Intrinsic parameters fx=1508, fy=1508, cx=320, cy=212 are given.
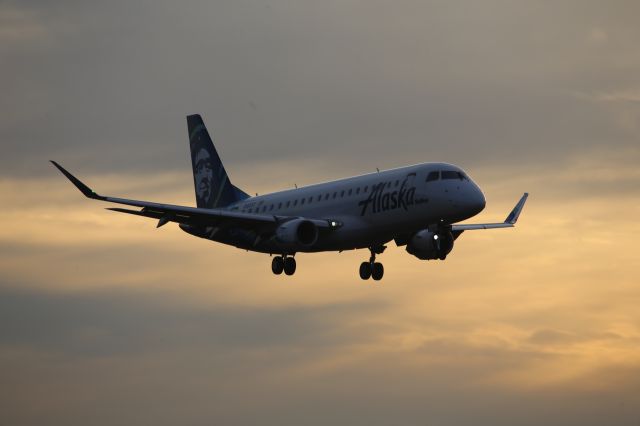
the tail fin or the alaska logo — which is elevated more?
the tail fin

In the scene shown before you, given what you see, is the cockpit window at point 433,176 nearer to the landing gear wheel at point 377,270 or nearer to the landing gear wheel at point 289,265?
the landing gear wheel at point 377,270

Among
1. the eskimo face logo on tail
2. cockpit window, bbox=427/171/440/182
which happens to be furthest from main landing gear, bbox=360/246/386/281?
the eskimo face logo on tail

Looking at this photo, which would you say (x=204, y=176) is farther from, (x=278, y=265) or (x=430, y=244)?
(x=430, y=244)

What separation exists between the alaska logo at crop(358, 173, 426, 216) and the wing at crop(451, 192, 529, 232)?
7.17m

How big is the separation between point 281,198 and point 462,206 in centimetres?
1323

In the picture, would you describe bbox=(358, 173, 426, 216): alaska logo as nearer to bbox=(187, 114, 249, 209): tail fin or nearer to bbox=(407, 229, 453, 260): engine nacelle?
bbox=(407, 229, 453, 260): engine nacelle

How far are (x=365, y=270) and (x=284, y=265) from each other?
438 cm

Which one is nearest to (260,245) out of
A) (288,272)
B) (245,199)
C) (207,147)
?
(288,272)

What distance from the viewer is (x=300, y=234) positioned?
7562 centimetres

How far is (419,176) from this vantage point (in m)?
73.2

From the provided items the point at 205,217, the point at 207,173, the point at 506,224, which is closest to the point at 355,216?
the point at 205,217

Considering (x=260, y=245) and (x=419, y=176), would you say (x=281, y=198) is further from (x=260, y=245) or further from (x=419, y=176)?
(x=419, y=176)

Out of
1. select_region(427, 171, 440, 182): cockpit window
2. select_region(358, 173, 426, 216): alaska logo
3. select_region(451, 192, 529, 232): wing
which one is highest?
select_region(451, 192, 529, 232): wing

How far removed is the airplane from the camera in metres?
72.4
